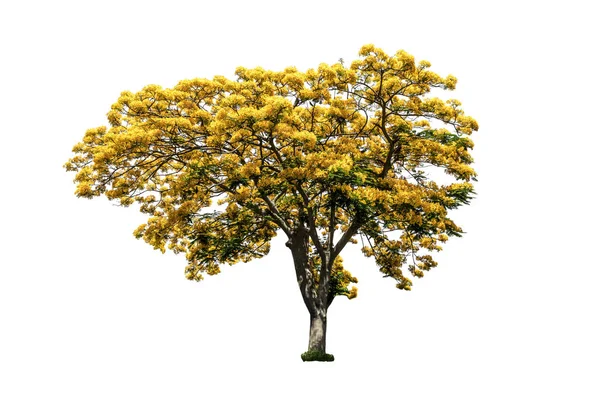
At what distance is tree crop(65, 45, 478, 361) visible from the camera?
15.1 metres

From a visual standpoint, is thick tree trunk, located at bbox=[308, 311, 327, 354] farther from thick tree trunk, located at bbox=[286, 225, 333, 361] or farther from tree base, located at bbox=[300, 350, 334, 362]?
tree base, located at bbox=[300, 350, 334, 362]

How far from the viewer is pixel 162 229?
18531mm

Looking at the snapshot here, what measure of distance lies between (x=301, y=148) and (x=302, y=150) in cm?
7

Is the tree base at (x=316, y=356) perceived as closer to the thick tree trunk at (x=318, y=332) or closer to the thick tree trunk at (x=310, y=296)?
the thick tree trunk at (x=310, y=296)

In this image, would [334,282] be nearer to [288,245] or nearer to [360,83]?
[288,245]

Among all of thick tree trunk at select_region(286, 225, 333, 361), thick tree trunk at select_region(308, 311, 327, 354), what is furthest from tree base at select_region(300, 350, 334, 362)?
thick tree trunk at select_region(308, 311, 327, 354)

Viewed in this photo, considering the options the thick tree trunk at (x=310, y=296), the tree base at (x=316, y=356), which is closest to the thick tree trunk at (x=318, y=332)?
the thick tree trunk at (x=310, y=296)

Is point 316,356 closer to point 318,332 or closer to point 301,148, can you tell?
point 318,332

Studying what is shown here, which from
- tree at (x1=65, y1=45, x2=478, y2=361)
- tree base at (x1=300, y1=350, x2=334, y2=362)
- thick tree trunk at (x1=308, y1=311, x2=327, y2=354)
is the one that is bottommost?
tree base at (x1=300, y1=350, x2=334, y2=362)

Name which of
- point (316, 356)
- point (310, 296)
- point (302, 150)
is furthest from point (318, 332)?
point (302, 150)

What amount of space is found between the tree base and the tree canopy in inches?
59.1

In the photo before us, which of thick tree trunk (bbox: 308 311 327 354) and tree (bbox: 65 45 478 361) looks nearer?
tree (bbox: 65 45 478 361)

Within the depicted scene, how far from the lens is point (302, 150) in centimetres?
1628

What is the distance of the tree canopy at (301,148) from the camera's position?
49.5 ft
